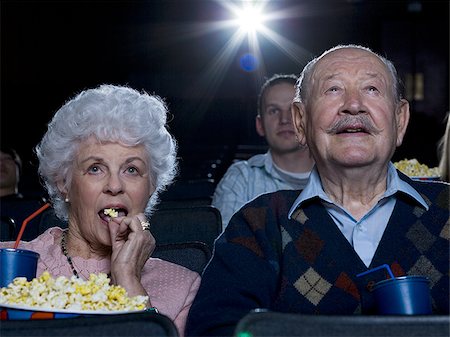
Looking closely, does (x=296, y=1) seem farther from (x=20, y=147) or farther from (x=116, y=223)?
(x=116, y=223)

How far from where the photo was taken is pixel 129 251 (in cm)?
196

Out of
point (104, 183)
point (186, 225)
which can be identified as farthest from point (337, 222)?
point (186, 225)

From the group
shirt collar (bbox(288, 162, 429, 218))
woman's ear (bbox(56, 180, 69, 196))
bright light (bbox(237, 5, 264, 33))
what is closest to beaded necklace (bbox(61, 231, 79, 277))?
woman's ear (bbox(56, 180, 69, 196))

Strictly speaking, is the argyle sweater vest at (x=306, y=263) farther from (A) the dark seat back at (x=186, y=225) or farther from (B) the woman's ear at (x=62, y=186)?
(A) the dark seat back at (x=186, y=225)

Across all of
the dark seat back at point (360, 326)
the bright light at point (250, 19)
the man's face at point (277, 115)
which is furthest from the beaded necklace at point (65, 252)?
the bright light at point (250, 19)

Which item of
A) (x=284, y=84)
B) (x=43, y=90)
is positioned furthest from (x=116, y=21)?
(x=284, y=84)

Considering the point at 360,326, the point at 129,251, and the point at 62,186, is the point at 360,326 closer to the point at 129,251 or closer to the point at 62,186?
the point at 129,251

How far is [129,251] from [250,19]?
1606cm

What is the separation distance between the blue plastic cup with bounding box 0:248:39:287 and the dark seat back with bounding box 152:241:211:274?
0.72 metres

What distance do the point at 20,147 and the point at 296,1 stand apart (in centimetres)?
697

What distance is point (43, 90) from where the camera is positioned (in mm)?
14828

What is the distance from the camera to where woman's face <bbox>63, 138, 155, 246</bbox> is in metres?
2.11

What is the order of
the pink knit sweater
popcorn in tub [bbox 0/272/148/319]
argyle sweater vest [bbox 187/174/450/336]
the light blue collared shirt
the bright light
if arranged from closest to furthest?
popcorn in tub [bbox 0/272/148/319] < argyle sweater vest [bbox 187/174/450/336] < the light blue collared shirt < the pink knit sweater < the bright light

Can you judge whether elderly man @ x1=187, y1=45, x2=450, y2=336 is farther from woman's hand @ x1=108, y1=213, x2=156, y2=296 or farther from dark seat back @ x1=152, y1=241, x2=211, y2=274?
dark seat back @ x1=152, y1=241, x2=211, y2=274
